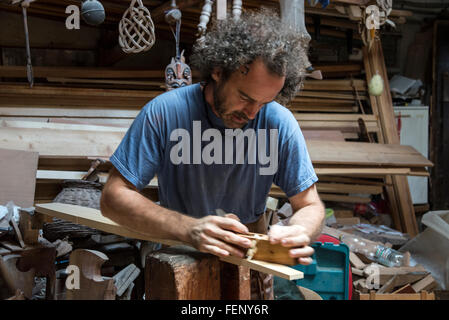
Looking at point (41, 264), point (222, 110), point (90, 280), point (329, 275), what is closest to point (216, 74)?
point (222, 110)

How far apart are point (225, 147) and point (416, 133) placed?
16.7 ft

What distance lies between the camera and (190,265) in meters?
1.34

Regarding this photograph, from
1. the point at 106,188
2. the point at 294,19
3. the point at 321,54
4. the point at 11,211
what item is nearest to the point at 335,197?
the point at 321,54

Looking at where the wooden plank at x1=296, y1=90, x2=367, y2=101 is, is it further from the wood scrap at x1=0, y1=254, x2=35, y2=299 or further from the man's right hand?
the man's right hand

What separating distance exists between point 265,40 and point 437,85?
5.53 meters

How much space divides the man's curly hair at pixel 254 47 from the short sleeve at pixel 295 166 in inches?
9.8

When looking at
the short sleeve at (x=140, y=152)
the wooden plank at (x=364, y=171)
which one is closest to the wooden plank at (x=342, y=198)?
the wooden plank at (x=364, y=171)

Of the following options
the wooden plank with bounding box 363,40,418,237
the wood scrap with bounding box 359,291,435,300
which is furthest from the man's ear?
the wooden plank with bounding box 363,40,418,237

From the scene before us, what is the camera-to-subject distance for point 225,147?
1953mm

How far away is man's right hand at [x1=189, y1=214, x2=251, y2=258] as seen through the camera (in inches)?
53.5

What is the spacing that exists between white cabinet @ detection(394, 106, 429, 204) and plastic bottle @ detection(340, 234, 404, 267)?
2096 mm

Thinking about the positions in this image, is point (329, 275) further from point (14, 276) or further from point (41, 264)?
point (14, 276)

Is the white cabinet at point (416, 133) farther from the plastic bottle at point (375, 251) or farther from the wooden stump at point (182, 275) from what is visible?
the wooden stump at point (182, 275)
